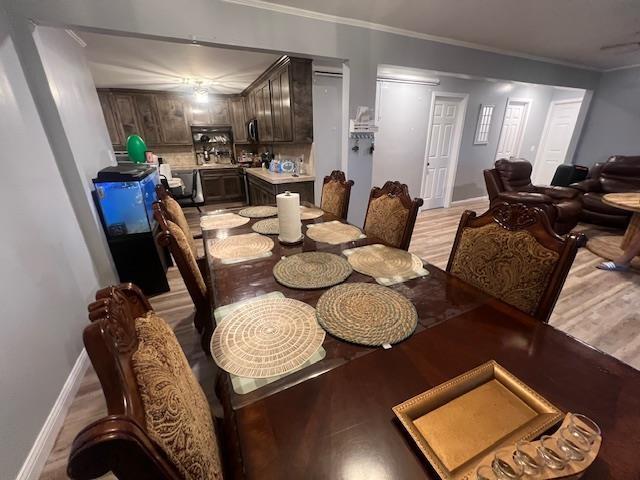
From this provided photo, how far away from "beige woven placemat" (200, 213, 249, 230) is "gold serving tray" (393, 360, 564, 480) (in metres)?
1.60

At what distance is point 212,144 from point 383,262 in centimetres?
583

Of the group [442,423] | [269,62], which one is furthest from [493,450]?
[269,62]

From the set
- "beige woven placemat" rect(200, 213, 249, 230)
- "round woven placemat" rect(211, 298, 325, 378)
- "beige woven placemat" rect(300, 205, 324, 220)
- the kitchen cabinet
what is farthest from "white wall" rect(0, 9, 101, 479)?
the kitchen cabinet

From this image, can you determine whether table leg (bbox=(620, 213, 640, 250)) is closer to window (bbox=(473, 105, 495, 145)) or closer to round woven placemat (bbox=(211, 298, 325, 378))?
window (bbox=(473, 105, 495, 145))

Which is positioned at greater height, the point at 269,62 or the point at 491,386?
the point at 269,62

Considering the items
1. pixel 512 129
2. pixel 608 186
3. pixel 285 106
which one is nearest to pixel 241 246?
pixel 285 106

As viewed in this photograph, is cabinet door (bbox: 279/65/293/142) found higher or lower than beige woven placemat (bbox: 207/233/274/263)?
higher

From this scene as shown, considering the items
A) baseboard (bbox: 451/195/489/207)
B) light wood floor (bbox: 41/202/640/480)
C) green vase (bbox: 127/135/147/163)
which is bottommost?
light wood floor (bbox: 41/202/640/480)

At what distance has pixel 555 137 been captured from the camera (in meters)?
5.61

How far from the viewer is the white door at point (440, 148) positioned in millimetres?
4535

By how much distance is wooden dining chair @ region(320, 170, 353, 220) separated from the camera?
2.19 m

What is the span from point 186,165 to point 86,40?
129 inches

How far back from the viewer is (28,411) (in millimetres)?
1191

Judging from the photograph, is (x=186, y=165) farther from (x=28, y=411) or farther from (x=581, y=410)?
(x=581, y=410)
